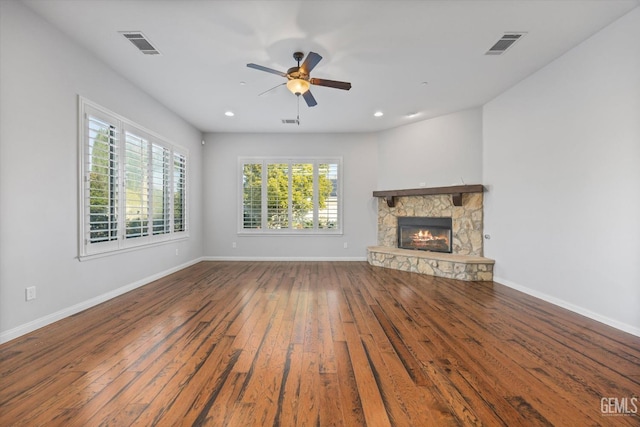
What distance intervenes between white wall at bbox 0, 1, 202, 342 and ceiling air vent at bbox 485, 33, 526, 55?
4816 mm

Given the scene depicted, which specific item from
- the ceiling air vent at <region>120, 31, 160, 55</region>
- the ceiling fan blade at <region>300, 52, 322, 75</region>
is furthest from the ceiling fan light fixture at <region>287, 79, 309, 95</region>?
the ceiling air vent at <region>120, 31, 160, 55</region>

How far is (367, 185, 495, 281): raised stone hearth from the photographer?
4637 millimetres

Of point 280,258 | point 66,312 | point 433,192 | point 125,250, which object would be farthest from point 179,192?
point 433,192

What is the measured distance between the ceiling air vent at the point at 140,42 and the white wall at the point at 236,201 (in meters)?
3.28

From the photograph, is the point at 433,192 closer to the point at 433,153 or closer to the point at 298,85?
the point at 433,153

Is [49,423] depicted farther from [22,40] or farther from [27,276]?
[22,40]

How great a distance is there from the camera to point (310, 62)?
294cm

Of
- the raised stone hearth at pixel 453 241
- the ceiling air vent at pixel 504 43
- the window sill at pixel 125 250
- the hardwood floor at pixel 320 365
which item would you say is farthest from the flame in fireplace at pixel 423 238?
the window sill at pixel 125 250

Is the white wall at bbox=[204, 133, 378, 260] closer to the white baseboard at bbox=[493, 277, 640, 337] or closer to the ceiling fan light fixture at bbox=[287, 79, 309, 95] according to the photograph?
the white baseboard at bbox=[493, 277, 640, 337]

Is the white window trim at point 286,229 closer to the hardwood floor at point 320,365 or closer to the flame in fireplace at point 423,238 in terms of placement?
the flame in fireplace at point 423,238

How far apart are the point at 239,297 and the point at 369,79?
11.7 ft

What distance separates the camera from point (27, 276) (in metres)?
2.60

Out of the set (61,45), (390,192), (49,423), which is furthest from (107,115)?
(390,192)

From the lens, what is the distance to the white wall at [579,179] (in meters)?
2.69
